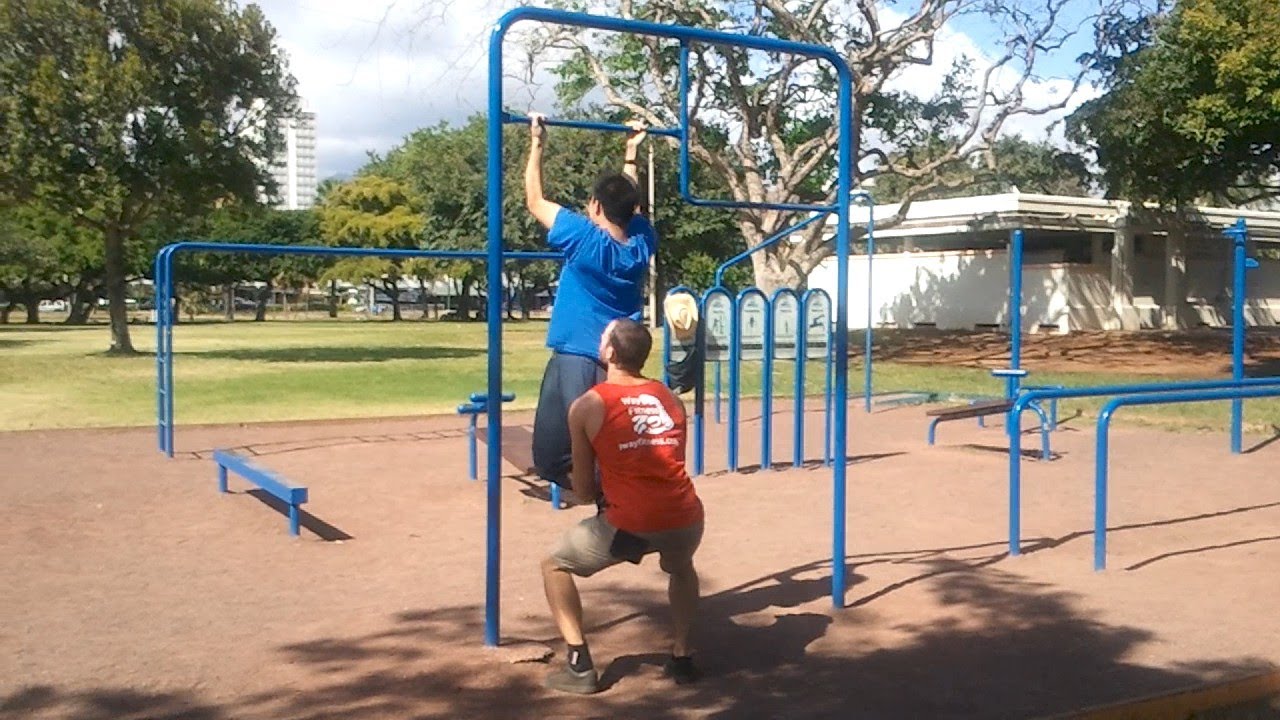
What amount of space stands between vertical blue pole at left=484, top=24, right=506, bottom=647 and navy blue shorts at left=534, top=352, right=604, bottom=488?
0.18 m

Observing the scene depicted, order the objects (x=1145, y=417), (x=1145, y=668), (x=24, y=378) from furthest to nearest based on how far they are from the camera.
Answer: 1. (x=24, y=378)
2. (x=1145, y=417)
3. (x=1145, y=668)

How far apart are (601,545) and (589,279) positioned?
1028mm

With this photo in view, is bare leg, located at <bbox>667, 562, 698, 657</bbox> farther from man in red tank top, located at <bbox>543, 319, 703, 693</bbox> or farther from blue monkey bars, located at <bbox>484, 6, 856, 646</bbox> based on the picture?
blue monkey bars, located at <bbox>484, 6, 856, 646</bbox>

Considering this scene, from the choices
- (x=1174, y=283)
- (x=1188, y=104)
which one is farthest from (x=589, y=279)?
(x=1174, y=283)

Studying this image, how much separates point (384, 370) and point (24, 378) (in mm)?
6114

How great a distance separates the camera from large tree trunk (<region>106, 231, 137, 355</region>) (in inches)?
1048

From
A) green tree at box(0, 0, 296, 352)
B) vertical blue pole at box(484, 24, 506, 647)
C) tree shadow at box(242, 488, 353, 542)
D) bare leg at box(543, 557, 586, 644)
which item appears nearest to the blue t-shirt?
vertical blue pole at box(484, 24, 506, 647)

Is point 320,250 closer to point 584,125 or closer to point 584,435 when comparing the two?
point 584,125

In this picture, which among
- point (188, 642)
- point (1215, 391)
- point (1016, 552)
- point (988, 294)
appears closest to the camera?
point (188, 642)

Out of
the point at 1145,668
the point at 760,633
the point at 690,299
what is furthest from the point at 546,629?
the point at 690,299

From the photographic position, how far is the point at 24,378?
69.6ft

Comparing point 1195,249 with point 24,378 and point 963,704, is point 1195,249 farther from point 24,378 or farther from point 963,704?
point 963,704

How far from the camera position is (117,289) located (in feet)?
90.2

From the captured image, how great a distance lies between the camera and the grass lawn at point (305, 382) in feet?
49.7
